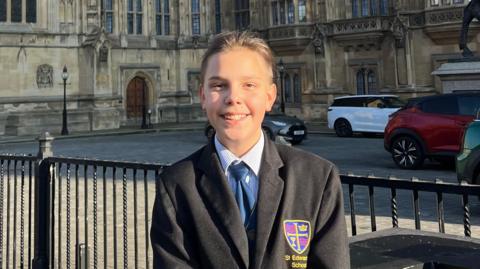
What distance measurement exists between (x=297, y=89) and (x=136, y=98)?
10.1 meters

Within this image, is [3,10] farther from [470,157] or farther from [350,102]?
[470,157]

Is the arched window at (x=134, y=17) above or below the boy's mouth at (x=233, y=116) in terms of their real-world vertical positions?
above

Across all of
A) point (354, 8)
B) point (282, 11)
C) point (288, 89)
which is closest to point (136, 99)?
point (288, 89)

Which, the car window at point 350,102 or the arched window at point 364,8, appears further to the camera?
the arched window at point 364,8

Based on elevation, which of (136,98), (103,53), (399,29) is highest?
(103,53)

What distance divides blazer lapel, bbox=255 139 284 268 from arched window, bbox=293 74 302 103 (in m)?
27.5

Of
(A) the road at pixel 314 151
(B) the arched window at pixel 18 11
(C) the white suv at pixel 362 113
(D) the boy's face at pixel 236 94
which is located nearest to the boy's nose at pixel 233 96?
(D) the boy's face at pixel 236 94

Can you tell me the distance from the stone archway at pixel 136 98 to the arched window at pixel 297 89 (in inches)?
367

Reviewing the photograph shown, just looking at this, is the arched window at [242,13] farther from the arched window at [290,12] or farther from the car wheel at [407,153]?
the car wheel at [407,153]

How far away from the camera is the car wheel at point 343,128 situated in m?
22.3

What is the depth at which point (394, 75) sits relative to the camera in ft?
83.6

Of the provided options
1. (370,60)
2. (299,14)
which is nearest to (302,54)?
(299,14)

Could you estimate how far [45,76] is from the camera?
28.0 m

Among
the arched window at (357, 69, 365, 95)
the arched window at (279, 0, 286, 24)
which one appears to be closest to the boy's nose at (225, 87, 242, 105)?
the arched window at (357, 69, 365, 95)
